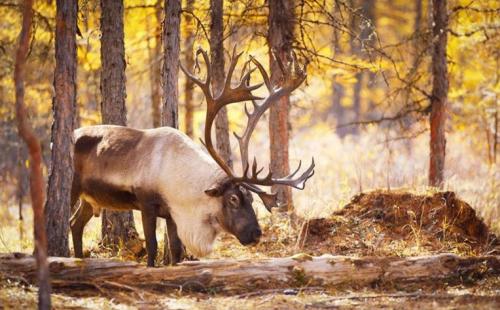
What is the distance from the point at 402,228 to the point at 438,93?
3114 millimetres

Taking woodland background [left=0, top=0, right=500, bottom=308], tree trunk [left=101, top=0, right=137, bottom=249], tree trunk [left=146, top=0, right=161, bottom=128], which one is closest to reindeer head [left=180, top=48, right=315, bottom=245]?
woodland background [left=0, top=0, right=500, bottom=308]

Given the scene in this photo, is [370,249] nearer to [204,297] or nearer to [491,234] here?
[491,234]

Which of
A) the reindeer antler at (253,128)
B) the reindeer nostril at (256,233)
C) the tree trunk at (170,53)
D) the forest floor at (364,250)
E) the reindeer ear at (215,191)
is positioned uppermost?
the tree trunk at (170,53)

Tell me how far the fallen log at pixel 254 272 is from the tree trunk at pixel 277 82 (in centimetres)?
371

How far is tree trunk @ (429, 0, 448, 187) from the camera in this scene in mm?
9875

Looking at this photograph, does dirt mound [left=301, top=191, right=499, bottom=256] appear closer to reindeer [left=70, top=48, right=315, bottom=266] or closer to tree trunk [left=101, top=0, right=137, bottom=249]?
reindeer [left=70, top=48, right=315, bottom=266]

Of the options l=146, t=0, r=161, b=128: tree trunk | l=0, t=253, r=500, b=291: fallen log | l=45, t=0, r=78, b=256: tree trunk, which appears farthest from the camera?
l=146, t=0, r=161, b=128: tree trunk

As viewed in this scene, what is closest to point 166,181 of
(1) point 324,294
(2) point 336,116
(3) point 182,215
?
(3) point 182,215

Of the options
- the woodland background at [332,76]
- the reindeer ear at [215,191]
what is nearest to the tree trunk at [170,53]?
the woodland background at [332,76]

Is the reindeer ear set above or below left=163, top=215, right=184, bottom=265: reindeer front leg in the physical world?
above

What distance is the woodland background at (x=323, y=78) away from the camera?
9109 millimetres

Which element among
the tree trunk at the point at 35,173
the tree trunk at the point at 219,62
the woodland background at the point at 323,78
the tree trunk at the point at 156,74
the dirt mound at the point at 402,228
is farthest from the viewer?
the tree trunk at the point at 156,74

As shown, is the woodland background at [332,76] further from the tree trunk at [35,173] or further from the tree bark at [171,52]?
the tree trunk at [35,173]

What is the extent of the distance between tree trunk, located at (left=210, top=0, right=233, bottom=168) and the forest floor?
50.0 inches
